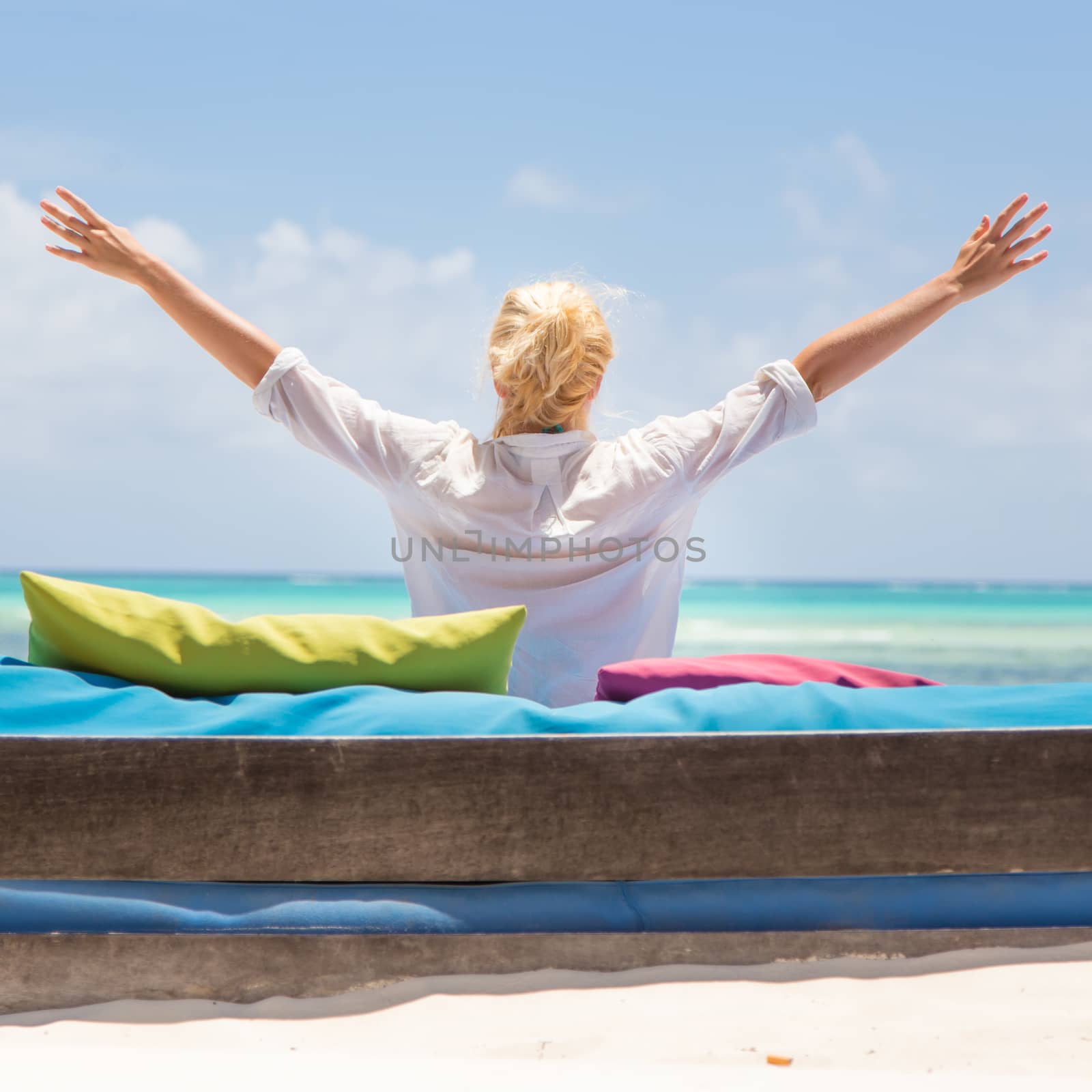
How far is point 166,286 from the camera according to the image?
220 cm

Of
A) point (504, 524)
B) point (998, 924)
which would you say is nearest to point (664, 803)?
point (998, 924)

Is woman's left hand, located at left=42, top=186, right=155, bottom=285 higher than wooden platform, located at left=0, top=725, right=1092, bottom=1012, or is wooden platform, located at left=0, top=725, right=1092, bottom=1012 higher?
woman's left hand, located at left=42, top=186, right=155, bottom=285

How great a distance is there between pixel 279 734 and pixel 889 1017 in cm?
89

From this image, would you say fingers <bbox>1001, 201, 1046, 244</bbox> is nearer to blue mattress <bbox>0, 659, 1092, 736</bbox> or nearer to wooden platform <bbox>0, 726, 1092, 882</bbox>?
blue mattress <bbox>0, 659, 1092, 736</bbox>

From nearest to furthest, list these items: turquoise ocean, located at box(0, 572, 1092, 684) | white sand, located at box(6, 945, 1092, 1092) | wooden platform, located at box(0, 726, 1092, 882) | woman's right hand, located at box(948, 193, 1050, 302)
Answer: white sand, located at box(6, 945, 1092, 1092) < wooden platform, located at box(0, 726, 1092, 882) < woman's right hand, located at box(948, 193, 1050, 302) < turquoise ocean, located at box(0, 572, 1092, 684)

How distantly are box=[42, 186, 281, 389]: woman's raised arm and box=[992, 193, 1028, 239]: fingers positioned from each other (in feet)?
5.15

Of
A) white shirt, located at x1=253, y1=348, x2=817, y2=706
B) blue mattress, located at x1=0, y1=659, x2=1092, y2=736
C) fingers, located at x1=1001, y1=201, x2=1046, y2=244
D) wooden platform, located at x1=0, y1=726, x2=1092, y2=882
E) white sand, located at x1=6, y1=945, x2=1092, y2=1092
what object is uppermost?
fingers, located at x1=1001, y1=201, x2=1046, y2=244

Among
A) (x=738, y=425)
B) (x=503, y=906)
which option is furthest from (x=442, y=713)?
(x=738, y=425)

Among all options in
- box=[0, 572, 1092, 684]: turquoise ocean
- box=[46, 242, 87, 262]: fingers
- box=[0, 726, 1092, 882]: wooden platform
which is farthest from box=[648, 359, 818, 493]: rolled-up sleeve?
box=[0, 572, 1092, 684]: turquoise ocean

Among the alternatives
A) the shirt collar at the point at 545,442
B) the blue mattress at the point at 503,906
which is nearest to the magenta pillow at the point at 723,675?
the blue mattress at the point at 503,906

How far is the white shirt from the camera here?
2088 mm

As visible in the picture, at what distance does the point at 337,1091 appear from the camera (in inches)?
48.4

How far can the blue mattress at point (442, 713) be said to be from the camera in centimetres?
148

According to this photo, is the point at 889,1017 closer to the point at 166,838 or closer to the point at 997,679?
the point at 166,838
